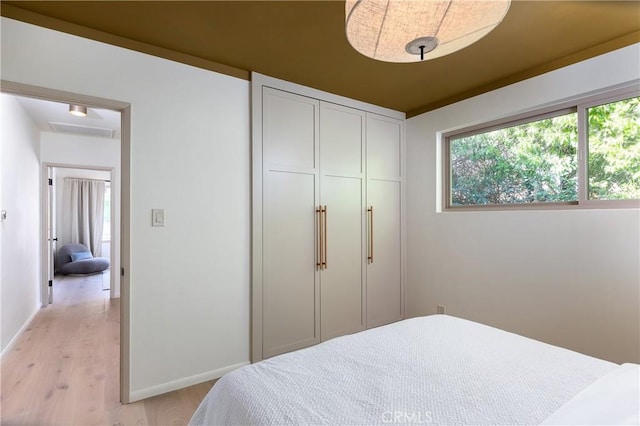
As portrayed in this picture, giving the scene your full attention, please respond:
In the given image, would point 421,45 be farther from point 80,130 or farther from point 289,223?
point 80,130

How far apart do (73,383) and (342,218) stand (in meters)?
2.42

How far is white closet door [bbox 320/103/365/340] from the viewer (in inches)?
113

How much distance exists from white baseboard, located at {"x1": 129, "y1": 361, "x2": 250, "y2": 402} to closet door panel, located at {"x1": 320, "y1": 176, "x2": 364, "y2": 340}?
0.94m

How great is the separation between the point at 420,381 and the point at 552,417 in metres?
0.37

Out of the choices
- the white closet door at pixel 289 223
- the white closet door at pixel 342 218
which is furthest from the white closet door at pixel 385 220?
the white closet door at pixel 289 223

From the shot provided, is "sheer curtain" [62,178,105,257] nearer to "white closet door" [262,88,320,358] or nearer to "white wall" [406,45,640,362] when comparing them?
"white closet door" [262,88,320,358]

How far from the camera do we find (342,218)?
9.76ft

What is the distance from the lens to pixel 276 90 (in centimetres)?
260

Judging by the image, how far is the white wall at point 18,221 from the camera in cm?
266

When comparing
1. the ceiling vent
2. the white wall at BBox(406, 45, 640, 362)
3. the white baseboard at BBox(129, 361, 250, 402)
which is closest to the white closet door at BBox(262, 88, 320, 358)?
the white baseboard at BBox(129, 361, 250, 402)

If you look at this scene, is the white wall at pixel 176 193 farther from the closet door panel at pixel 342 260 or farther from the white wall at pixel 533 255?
the white wall at pixel 533 255

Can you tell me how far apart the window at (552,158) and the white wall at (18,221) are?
13.3 ft

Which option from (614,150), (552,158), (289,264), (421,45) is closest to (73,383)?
(289,264)

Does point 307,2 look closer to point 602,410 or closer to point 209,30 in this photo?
point 209,30
